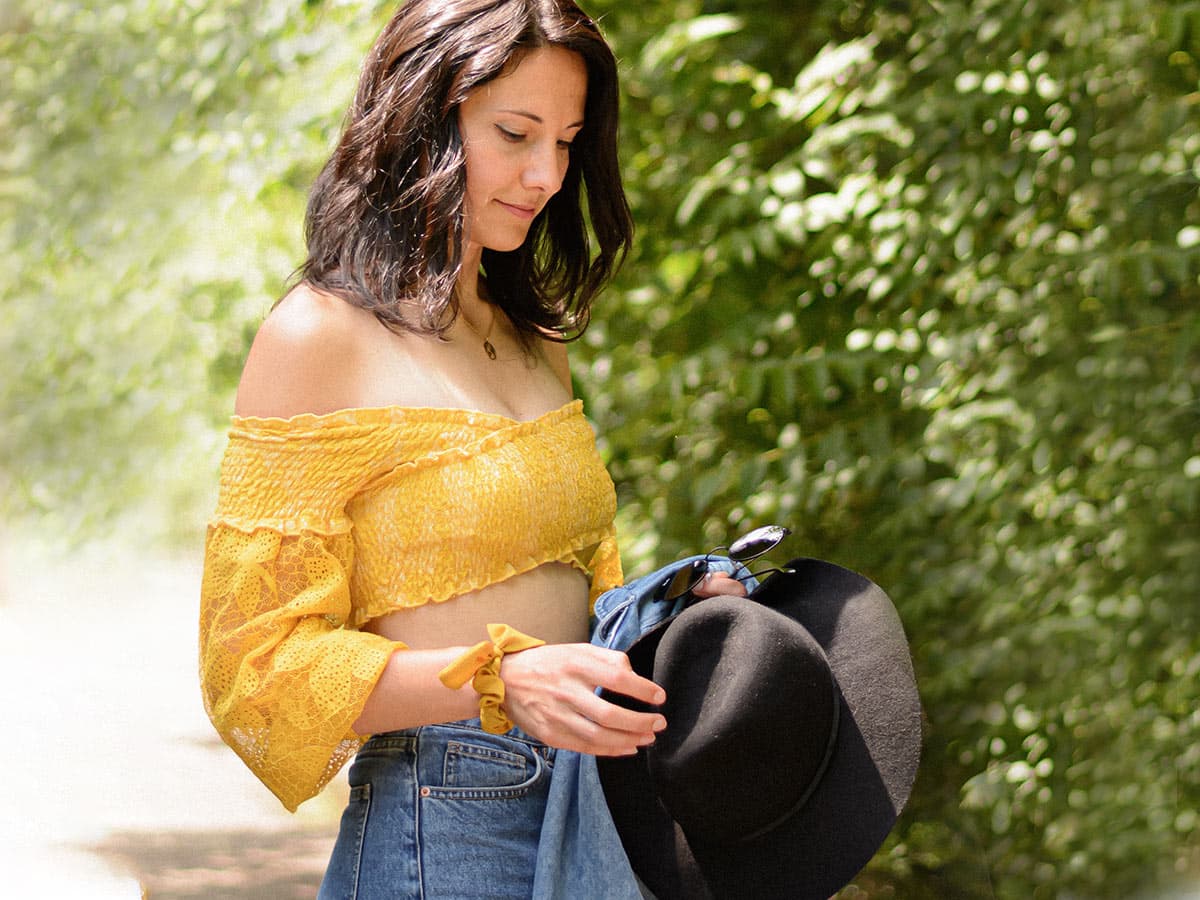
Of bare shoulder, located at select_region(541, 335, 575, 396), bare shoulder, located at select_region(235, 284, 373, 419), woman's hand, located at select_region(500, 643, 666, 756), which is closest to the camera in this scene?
woman's hand, located at select_region(500, 643, 666, 756)

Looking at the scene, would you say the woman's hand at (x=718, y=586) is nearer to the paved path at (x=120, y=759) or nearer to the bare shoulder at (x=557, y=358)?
the bare shoulder at (x=557, y=358)

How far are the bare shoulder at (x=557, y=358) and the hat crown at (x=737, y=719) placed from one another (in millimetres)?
422

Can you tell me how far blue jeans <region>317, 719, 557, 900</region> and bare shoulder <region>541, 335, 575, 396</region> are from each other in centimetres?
44

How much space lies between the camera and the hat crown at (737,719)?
1.07 m

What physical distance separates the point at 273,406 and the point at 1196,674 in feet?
7.55

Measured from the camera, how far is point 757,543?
1.20 metres

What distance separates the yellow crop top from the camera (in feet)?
3.52

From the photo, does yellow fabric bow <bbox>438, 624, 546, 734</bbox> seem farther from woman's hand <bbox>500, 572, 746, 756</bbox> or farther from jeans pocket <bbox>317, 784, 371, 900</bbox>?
jeans pocket <bbox>317, 784, 371, 900</bbox>

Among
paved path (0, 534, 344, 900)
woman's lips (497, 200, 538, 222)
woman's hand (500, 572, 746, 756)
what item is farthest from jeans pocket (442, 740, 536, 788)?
paved path (0, 534, 344, 900)

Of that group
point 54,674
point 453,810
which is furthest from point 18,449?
point 453,810

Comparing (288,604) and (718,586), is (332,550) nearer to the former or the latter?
(288,604)

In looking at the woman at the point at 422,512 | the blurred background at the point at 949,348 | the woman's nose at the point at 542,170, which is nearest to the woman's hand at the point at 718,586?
the woman at the point at 422,512

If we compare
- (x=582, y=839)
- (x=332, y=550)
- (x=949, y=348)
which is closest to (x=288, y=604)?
(x=332, y=550)

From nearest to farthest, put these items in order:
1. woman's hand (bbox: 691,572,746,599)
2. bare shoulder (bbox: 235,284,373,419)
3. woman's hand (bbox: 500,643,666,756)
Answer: woman's hand (bbox: 500,643,666,756) < bare shoulder (bbox: 235,284,373,419) < woman's hand (bbox: 691,572,746,599)
